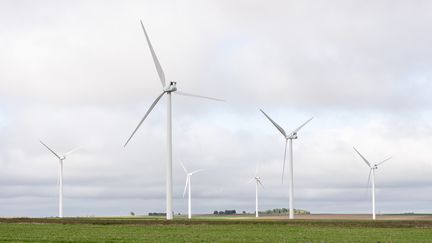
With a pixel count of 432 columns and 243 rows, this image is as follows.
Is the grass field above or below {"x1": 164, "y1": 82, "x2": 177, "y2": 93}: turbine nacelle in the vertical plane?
below

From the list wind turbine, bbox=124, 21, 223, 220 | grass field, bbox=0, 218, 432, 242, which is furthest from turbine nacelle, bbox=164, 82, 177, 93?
grass field, bbox=0, 218, 432, 242

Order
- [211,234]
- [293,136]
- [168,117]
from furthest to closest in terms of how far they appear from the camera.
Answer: [293,136], [168,117], [211,234]

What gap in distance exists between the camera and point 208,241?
149 feet

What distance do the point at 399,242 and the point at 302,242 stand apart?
6644mm

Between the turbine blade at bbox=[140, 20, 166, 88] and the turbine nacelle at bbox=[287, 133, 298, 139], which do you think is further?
the turbine nacelle at bbox=[287, 133, 298, 139]

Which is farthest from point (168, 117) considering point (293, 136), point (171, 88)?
point (293, 136)

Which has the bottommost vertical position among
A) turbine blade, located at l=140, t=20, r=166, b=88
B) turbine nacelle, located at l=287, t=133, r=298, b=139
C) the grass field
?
the grass field

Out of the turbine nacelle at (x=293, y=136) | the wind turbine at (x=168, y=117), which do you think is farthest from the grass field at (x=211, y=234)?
the turbine nacelle at (x=293, y=136)

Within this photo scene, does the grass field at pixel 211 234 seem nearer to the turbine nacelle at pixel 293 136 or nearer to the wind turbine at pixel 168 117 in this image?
the wind turbine at pixel 168 117

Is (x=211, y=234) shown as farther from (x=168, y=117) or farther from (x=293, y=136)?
(x=293, y=136)

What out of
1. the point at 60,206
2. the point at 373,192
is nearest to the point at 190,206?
the point at 60,206

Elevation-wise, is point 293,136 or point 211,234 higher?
point 293,136

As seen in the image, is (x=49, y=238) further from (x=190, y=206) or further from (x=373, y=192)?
(x=373, y=192)

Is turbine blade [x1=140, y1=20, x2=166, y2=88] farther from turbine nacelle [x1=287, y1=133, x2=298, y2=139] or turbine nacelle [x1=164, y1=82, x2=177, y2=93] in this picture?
turbine nacelle [x1=287, y1=133, x2=298, y2=139]
